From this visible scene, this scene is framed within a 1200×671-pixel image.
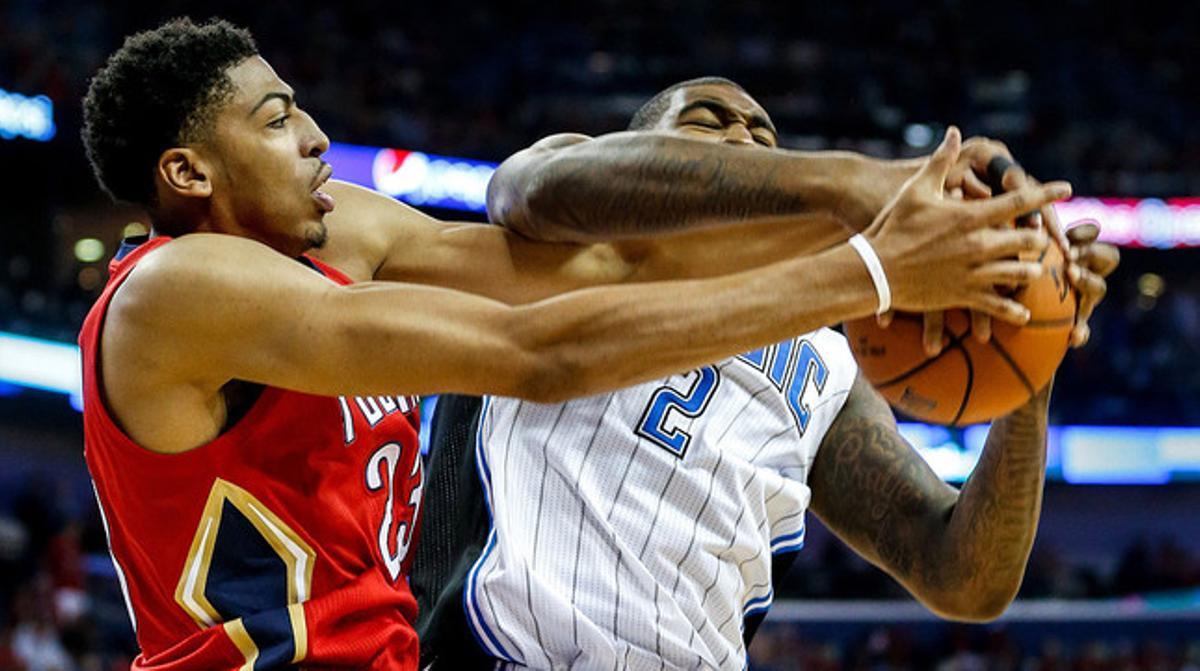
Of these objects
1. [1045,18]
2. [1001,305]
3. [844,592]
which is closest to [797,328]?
[1001,305]

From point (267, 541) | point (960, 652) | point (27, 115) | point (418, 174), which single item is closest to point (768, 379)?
point (267, 541)

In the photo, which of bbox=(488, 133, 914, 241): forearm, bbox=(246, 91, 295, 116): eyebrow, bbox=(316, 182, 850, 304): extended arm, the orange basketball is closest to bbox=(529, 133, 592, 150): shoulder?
bbox=(488, 133, 914, 241): forearm

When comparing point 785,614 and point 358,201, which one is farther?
point 785,614

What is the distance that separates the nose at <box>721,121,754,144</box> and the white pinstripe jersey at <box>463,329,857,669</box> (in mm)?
515

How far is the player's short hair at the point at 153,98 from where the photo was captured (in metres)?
2.96

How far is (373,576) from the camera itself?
2.95 m

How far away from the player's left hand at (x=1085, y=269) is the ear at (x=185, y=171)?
162 cm

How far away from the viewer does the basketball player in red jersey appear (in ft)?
8.24

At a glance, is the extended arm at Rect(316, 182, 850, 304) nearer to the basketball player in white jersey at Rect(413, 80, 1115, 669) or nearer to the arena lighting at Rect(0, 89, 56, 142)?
the basketball player in white jersey at Rect(413, 80, 1115, 669)

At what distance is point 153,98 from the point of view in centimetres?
297

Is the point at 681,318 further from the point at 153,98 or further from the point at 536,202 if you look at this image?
the point at 153,98

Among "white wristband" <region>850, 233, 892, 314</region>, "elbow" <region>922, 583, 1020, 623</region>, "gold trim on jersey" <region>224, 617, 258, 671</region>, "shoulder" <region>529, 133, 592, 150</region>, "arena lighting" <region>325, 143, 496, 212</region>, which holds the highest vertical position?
"white wristband" <region>850, 233, 892, 314</region>

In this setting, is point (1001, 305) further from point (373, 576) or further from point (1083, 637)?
point (1083, 637)

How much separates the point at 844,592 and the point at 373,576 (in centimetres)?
1263
